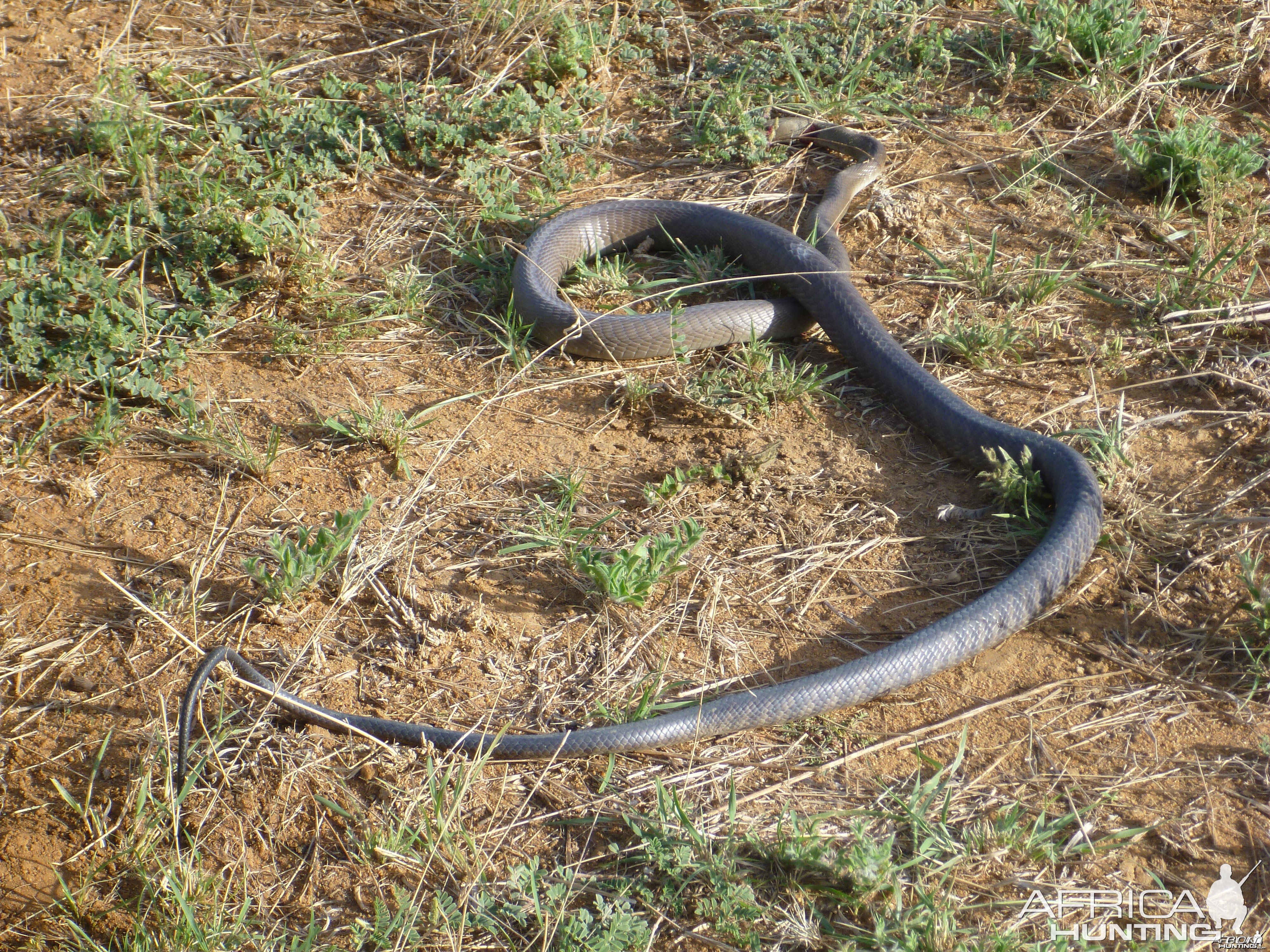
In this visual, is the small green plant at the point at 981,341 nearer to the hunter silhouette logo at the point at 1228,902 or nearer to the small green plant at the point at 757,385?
the small green plant at the point at 757,385

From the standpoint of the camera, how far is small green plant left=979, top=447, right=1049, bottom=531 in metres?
3.56

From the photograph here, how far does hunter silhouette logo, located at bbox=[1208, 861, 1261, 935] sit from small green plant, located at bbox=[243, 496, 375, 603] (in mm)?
2784

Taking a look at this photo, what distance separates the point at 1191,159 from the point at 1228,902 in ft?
11.9

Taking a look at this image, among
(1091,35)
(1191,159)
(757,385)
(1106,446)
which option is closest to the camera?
(1106,446)

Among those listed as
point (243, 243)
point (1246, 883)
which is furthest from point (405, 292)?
point (1246, 883)

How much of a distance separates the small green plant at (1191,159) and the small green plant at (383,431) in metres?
3.86

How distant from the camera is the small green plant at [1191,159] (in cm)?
469

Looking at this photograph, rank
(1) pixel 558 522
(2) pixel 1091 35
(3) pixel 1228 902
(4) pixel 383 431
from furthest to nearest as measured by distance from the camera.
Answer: (2) pixel 1091 35 < (4) pixel 383 431 < (1) pixel 558 522 < (3) pixel 1228 902

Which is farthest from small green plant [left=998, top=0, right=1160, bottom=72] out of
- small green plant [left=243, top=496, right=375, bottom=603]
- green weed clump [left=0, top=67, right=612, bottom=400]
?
small green plant [left=243, top=496, right=375, bottom=603]

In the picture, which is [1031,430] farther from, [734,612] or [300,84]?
[300,84]

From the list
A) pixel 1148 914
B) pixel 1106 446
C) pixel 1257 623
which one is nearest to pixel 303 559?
pixel 1148 914

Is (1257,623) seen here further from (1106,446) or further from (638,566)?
(638,566)

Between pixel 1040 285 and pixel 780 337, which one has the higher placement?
pixel 1040 285

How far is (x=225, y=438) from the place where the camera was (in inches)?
148
